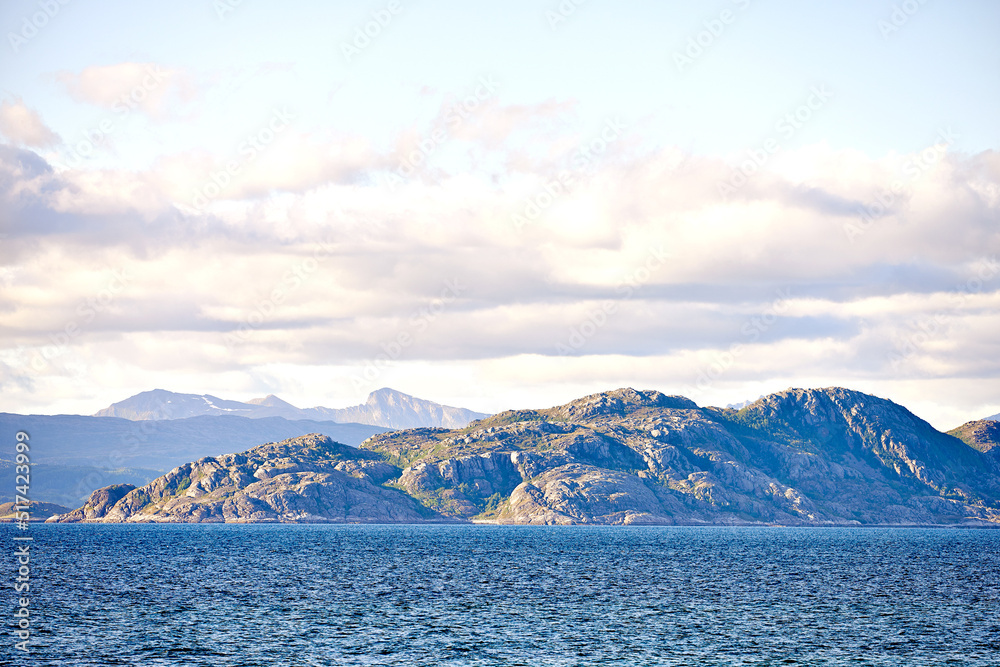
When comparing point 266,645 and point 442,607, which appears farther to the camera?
point 442,607

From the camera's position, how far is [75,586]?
162 m

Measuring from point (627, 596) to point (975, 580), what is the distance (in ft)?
279

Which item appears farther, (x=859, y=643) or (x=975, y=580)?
(x=975, y=580)

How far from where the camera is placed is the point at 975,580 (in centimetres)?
19275

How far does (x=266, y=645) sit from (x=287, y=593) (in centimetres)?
5133

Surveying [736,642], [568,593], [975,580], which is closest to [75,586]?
[568,593]

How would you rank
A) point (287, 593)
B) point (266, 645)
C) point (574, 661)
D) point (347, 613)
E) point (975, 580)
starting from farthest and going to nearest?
point (975, 580) < point (287, 593) < point (347, 613) < point (266, 645) < point (574, 661)

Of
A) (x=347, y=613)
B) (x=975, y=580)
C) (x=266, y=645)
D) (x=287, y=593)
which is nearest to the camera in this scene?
(x=266, y=645)

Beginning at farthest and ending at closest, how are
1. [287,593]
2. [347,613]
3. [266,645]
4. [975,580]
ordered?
[975,580] → [287,593] → [347,613] → [266,645]

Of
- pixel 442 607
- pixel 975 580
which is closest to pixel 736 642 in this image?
pixel 442 607

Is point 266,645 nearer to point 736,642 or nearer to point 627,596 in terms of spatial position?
point 736,642

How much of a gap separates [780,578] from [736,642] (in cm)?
9117

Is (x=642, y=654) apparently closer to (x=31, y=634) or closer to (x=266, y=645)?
(x=266, y=645)

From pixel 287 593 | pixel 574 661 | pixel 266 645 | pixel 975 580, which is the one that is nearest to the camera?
pixel 574 661
